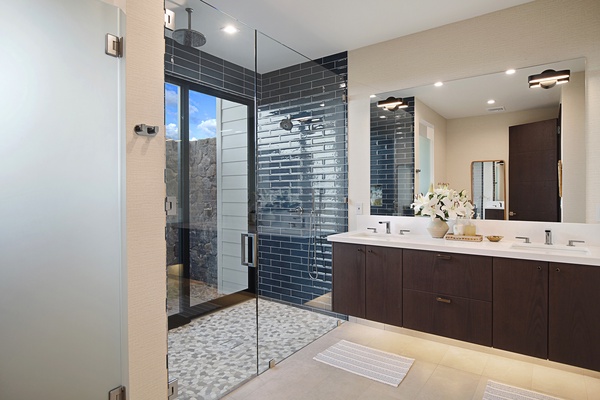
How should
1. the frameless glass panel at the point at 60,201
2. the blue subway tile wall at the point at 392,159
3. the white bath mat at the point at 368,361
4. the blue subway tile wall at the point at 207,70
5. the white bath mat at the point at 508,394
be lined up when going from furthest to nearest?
the blue subway tile wall at the point at 392,159
the white bath mat at the point at 368,361
the white bath mat at the point at 508,394
the blue subway tile wall at the point at 207,70
the frameless glass panel at the point at 60,201

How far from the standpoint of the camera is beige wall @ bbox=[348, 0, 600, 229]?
8.23ft

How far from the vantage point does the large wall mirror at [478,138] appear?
2600 mm

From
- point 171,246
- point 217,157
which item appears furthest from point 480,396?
point 217,157

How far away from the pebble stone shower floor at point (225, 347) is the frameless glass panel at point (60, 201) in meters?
0.55

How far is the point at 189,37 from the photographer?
81.7 inches

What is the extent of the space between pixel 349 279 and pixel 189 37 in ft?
7.29

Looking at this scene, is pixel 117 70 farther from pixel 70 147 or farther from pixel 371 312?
pixel 371 312

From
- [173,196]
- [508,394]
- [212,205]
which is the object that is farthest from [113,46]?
[508,394]

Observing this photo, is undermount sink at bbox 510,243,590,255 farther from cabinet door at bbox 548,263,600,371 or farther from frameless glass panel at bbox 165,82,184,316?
frameless glass panel at bbox 165,82,184,316

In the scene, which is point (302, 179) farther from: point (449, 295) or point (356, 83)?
point (449, 295)

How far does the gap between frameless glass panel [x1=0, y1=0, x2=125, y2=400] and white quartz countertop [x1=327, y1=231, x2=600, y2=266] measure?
199 cm

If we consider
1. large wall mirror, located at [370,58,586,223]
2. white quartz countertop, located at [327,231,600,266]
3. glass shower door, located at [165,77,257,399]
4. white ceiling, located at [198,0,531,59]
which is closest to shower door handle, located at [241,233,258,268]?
glass shower door, located at [165,77,257,399]

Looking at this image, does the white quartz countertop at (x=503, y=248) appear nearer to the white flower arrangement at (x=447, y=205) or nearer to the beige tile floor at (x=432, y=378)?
the white flower arrangement at (x=447, y=205)

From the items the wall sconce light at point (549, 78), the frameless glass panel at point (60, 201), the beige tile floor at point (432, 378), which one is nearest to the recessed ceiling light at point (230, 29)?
the frameless glass panel at point (60, 201)
